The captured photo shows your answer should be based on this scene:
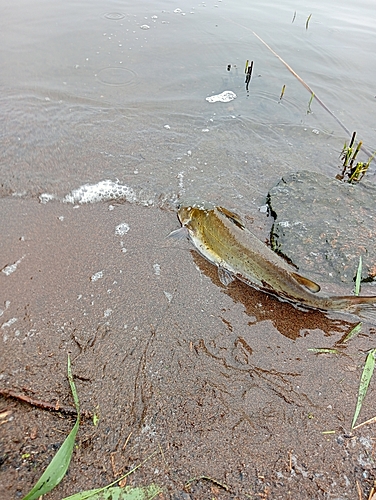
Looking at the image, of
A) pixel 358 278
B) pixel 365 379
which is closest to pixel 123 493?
pixel 365 379

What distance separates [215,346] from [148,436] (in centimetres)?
88

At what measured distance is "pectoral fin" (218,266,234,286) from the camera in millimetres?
3472

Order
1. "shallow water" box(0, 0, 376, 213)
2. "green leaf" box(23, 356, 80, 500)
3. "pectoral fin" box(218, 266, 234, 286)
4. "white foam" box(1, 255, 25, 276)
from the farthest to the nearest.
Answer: "shallow water" box(0, 0, 376, 213)
"pectoral fin" box(218, 266, 234, 286)
"white foam" box(1, 255, 25, 276)
"green leaf" box(23, 356, 80, 500)

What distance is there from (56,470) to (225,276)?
84.4 inches

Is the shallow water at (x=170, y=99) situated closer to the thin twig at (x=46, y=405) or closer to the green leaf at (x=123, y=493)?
the thin twig at (x=46, y=405)

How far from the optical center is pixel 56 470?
202 centimetres

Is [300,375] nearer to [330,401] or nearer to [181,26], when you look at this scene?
[330,401]

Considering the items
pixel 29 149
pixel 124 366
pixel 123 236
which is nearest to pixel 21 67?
pixel 29 149

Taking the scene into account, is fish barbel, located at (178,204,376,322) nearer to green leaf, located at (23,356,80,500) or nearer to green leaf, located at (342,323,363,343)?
green leaf, located at (342,323,363,343)

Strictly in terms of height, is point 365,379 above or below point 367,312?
below

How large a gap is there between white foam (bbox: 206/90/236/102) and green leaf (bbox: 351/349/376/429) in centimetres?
511

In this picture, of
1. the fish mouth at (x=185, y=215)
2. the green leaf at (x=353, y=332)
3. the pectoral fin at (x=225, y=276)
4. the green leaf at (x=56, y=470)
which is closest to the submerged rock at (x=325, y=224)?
the green leaf at (x=353, y=332)

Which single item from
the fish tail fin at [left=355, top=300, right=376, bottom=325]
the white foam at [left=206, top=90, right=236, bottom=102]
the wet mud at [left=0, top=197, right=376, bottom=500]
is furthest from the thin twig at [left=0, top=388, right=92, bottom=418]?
the white foam at [left=206, top=90, right=236, bottom=102]

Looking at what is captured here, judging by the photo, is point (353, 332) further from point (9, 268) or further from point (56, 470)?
point (9, 268)
